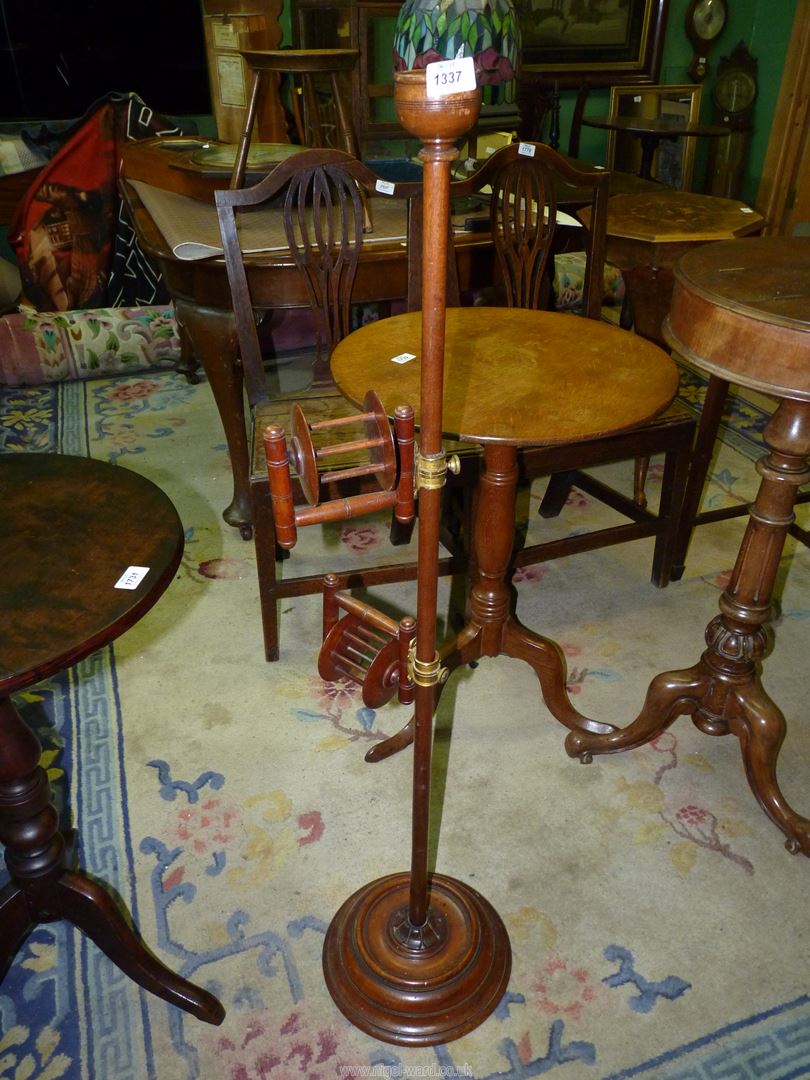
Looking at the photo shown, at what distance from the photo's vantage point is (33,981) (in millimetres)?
1313


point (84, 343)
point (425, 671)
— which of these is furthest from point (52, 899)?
point (84, 343)

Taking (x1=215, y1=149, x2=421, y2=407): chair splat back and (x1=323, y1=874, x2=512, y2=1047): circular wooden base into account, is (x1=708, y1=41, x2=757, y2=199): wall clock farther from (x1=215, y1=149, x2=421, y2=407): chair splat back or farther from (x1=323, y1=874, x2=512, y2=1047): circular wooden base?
(x1=323, y1=874, x2=512, y2=1047): circular wooden base

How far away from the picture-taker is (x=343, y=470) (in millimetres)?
863

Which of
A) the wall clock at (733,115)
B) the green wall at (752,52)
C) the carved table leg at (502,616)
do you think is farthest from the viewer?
the wall clock at (733,115)

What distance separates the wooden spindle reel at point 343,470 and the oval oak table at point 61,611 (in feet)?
0.85

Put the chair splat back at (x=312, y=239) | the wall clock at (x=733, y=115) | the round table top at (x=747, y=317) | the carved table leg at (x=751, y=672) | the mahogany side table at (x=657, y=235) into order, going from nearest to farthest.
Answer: the round table top at (x=747, y=317) → the carved table leg at (x=751, y=672) → the chair splat back at (x=312, y=239) → the mahogany side table at (x=657, y=235) → the wall clock at (x=733, y=115)

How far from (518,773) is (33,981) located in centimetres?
93

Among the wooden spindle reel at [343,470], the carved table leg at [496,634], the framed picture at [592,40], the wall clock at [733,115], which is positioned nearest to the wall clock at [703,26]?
the wall clock at [733,115]

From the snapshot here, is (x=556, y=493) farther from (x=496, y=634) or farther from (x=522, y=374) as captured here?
(x=522, y=374)

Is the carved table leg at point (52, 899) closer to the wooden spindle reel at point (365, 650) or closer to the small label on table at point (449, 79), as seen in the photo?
the wooden spindle reel at point (365, 650)

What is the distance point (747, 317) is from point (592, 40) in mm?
4346

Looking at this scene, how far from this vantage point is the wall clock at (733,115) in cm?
489

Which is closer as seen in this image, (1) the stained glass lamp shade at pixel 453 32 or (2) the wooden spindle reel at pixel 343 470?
(2) the wooden spindle reel at pixel 343 470

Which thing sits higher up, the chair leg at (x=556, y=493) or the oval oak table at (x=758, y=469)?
the oval oak table at (x=758, y=469)
